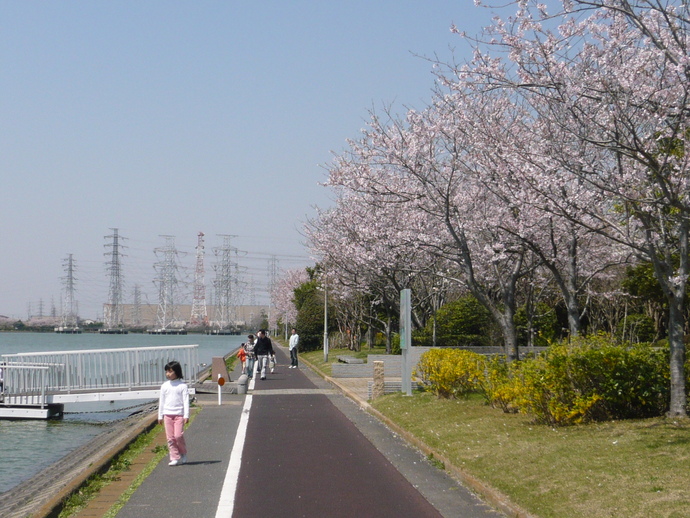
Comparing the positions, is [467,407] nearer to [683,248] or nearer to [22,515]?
[683,248]

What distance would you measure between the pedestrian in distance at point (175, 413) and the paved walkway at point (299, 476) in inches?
9.9

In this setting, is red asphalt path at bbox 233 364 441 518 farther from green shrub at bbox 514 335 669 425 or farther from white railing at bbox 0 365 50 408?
white railing at bbox 0 365 50 408

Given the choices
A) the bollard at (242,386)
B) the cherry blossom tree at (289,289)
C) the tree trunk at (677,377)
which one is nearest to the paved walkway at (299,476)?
the tree trunk at (677,377)

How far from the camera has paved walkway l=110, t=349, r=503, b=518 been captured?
9117mm

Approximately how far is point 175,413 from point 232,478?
1613 millimetres

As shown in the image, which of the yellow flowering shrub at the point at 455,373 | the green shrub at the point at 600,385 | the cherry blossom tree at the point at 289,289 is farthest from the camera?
the cherry blossom tree at the point at 289,289

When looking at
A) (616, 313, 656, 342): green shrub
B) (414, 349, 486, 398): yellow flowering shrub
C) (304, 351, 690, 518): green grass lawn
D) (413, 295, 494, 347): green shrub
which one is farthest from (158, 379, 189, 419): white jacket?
(616, 313, 656, 342): green shrub

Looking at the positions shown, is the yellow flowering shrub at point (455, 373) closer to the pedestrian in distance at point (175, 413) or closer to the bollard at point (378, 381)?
the bollard at point (378, 381)

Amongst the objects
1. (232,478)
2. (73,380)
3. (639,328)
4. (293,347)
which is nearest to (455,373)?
(232,478)

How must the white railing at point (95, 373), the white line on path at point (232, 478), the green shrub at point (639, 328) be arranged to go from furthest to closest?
the green shrub at point (639, 328) < the white railing at point (95, 373) < the white line on path at point (232, 478)

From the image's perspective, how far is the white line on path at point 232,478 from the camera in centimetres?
905

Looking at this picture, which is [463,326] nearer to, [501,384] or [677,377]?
[501,384]

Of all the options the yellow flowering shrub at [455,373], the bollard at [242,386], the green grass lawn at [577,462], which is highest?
the yellow flowering shrub at [455,373]

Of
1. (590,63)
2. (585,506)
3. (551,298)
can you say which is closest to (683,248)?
(590,63)
